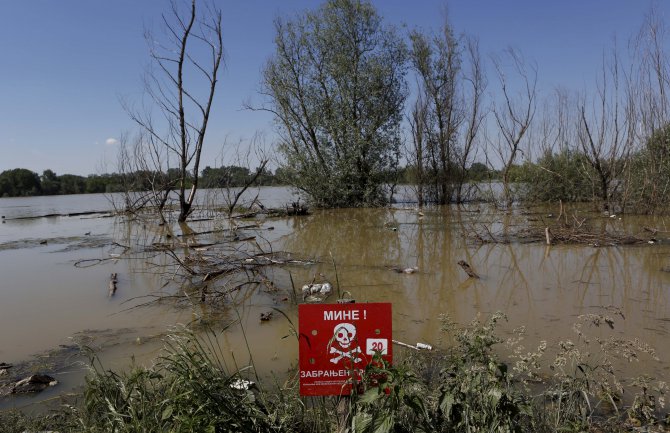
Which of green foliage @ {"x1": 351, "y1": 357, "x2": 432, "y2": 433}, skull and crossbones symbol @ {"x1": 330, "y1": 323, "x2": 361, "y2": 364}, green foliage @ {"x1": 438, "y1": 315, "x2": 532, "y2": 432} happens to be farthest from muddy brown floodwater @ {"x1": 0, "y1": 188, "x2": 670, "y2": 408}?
green foliage @ {"x1": 438, "y1": 315, "x2": 532, "y2": 432}

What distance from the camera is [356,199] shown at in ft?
65.3

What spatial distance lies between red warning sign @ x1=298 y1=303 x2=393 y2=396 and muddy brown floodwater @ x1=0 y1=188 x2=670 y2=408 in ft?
0.62

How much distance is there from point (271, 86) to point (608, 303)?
17304 mm

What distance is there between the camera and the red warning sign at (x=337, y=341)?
2150mm

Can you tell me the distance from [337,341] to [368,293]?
3.56 metres

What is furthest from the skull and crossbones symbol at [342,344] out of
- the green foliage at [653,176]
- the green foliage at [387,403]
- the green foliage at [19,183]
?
the green foliage at [19,183]

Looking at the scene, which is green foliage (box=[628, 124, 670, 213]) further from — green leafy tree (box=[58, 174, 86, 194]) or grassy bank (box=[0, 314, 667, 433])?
green leafy tree (box=[58, 174, 86, 194])

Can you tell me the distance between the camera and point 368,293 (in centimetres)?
567

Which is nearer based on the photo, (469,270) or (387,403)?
(387,403)

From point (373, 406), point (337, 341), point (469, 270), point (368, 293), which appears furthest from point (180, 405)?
point (469, 270)

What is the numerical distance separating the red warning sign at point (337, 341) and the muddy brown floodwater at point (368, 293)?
19 centimetres

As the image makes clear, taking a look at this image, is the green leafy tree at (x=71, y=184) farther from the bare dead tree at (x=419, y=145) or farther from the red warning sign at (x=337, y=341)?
the red warning sign at (x=337, y=341)

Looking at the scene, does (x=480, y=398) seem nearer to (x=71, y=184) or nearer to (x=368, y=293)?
(x=368, y=293)

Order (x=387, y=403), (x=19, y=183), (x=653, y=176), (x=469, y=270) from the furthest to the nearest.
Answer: (x=19, y=183) → (x=653, y=176) → (x=469, y=270) → (x=387, y=403)
